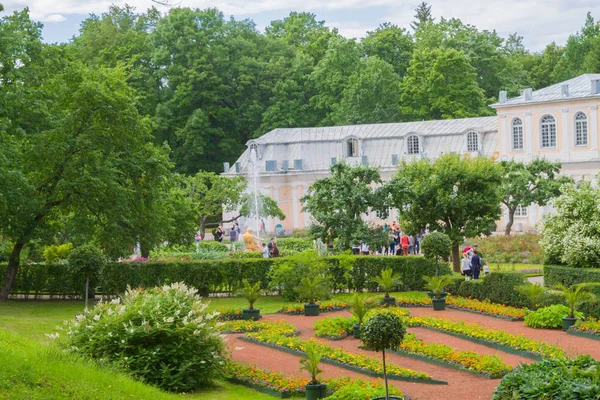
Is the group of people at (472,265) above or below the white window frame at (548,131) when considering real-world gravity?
below

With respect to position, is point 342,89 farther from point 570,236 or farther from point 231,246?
point 570,236

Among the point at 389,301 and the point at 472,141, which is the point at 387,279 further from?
the point at 472,141

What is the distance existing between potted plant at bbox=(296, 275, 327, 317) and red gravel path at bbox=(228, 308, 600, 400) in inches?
24.0

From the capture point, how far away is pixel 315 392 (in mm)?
15078

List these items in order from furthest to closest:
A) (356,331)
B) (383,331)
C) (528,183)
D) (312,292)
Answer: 1. (528,183)
2. (312,292)
3. (356,331)
4. (383,331)

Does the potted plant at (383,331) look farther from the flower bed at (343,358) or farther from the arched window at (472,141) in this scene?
the arched window at (472,141)

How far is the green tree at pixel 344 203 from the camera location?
105 ft

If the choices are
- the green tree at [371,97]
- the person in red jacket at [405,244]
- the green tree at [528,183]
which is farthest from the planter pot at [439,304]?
the green tree at [371,97]

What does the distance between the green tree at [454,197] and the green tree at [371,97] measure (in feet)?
96.9

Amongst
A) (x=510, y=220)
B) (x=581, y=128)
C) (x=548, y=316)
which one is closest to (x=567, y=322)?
(x=548, y=316)

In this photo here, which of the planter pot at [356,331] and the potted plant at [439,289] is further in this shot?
the potted plant at [439,289]

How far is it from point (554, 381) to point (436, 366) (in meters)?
6.67

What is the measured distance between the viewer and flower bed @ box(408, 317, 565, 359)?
17828 mm

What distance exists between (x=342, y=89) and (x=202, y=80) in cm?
965
